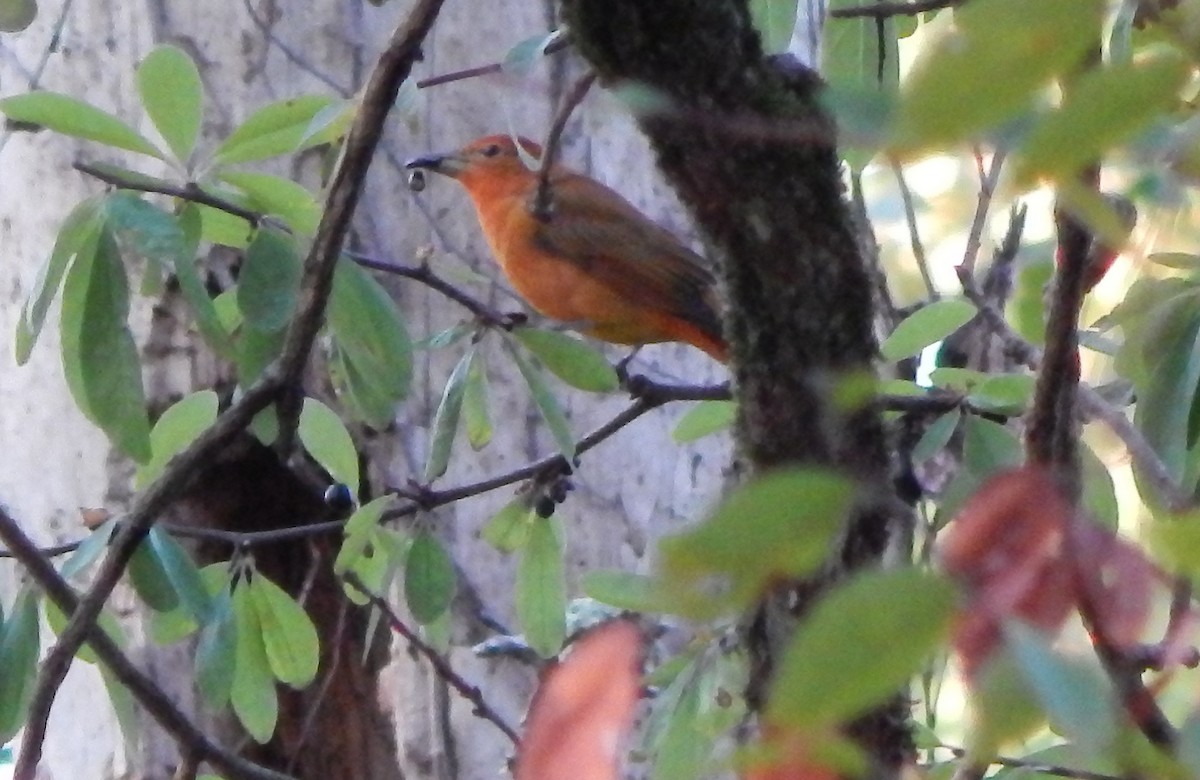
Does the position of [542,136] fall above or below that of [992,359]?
above

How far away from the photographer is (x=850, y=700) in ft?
1.39

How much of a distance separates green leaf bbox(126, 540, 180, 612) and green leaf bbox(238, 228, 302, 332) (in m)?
0.26

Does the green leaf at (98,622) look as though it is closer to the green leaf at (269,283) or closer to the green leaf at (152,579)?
the green leaf at (152,579)

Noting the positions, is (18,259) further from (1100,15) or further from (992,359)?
(1100,15)

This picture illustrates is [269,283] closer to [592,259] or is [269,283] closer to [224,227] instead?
[224,227]

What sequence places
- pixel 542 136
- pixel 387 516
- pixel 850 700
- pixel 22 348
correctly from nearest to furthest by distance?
1. pixel 850 700
2. pixel 22 348
3. pixel 387 516
4. pixel 542 136

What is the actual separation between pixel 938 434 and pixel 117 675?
3.11ft

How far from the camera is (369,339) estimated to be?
1.58 m

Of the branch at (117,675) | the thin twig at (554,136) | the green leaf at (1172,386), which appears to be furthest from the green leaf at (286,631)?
A: the green leaf at (1172,386)

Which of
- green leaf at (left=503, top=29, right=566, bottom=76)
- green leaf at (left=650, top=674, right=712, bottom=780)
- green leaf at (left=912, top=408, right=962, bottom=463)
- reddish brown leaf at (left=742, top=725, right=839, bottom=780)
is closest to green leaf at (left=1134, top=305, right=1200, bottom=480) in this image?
green leaf at (left=912, top=408, right=962, bottom=463)

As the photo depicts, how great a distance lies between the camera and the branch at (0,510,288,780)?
1.35 metres

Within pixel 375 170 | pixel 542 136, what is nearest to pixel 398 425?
pixel 375 170

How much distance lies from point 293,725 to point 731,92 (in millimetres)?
2321

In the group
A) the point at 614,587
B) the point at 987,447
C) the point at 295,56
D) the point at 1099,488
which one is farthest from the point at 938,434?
the point at 295,56
